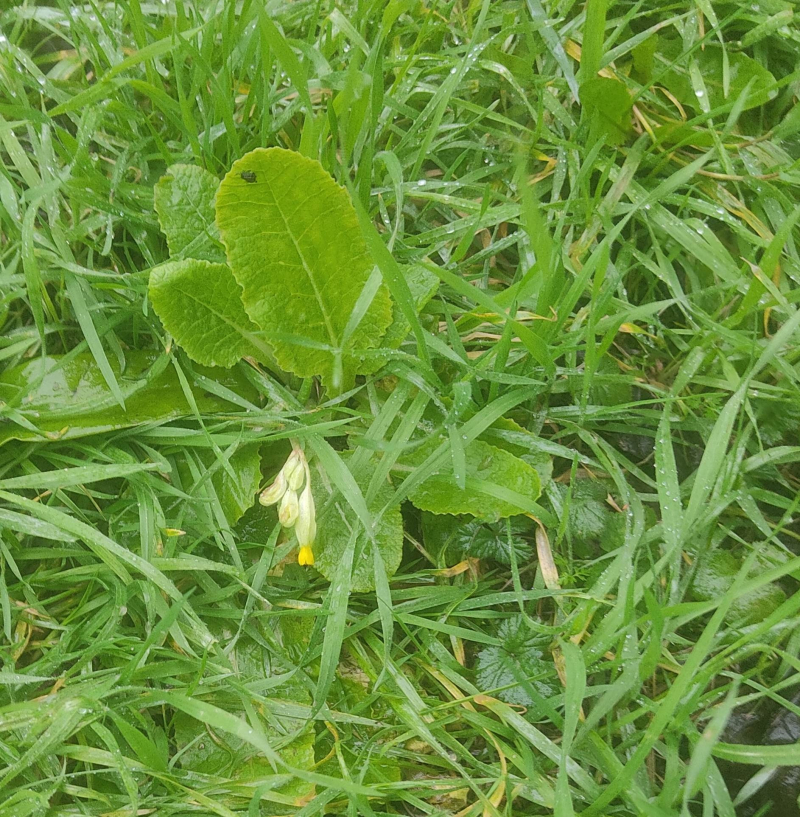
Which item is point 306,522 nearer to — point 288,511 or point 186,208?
point 288,511

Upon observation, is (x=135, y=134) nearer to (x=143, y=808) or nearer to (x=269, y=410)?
(x=269, y=410)

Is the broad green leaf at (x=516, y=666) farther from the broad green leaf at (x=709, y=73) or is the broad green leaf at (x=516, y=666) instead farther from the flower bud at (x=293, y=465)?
the broad green leaf at (x=709, y=73)

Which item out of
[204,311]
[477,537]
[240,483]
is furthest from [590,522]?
[204,311]

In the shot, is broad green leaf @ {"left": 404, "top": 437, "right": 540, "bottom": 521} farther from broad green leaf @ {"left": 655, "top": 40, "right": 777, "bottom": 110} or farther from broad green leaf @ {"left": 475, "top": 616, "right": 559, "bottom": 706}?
broad green leaf @ {"left": 655, "top": 40, "right": 777, "bottom": 110}

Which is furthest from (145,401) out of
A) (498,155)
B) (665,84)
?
(665,84)

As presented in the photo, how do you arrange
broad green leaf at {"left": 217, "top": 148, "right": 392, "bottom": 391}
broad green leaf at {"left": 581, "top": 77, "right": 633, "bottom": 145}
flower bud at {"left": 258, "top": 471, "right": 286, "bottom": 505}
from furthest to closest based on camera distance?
broad green leaf at {"left": 581, "top": 77, "right": 633, "bottom": 145}, flower bud at {"left": 258, "top": 471, "right": 286, "bottom": 505}, broad green leaf at {"left": 217, "top": 148, "right": 392, "bottom": 391}

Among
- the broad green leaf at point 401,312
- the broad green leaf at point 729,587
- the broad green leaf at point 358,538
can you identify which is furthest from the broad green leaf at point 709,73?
the broad green leaf at point 358,538

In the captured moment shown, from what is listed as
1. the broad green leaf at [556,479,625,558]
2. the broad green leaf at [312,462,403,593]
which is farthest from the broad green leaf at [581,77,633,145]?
the broad green leaf at [312,462,403,593]
